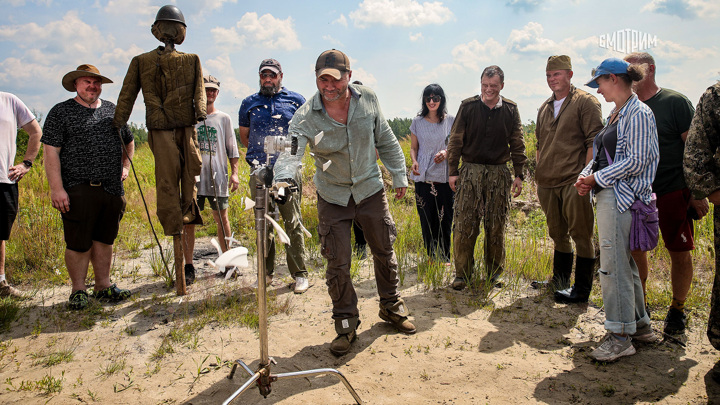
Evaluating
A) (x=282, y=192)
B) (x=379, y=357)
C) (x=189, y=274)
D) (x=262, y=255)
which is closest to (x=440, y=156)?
(x=379, y=357)

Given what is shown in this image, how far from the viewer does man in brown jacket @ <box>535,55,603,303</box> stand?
13.3ft

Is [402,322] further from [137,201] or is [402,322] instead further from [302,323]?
[137,201]

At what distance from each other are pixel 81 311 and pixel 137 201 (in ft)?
18.0

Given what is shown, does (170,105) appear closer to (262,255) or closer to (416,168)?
(262,255)

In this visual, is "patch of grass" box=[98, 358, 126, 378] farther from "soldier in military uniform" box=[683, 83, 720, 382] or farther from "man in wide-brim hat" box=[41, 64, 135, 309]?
"soldier in military uniform" box=[683, 83, 720, 382]

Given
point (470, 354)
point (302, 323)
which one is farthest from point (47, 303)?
point (470, 354)

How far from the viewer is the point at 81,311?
4.29 m

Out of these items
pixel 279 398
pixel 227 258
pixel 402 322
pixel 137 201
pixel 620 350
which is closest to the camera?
pixel 227 258

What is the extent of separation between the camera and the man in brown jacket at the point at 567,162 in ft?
13.3

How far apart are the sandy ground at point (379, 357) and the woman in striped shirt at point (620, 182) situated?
0.34 metres

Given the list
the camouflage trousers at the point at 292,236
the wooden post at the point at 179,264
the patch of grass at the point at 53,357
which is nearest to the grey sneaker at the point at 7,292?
the patch of grass at the point at 53,357

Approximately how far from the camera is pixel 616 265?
3152 millimetres

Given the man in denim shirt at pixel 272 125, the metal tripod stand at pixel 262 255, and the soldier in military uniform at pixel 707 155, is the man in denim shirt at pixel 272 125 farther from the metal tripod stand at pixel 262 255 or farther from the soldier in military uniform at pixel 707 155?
the soldier in military uniform at pixel 707 155

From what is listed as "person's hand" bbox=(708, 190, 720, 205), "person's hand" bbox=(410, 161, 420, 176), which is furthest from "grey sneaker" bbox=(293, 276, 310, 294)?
"person's hand" bbox=(708, 190, 720, 205)
